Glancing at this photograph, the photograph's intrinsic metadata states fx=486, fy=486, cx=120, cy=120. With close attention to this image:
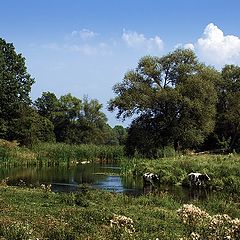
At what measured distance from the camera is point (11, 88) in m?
70.1

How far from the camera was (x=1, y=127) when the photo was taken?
67188 millimetres

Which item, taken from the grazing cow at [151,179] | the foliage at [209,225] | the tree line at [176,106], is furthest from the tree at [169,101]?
the foliage at [209,225]

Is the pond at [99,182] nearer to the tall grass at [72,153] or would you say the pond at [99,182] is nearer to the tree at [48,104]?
the tall grass at [72,153]

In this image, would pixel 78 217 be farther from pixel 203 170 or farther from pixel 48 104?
pixel 48 104

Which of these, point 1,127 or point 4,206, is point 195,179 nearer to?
point 4,206

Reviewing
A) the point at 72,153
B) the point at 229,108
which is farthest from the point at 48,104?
the point at 229,108

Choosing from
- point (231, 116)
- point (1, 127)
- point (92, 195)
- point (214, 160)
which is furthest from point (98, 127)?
point (92, 195)

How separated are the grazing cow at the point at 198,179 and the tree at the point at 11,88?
3899cm

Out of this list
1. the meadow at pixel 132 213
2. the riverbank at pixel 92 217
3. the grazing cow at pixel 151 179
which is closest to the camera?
the meadow at pixel 132 213

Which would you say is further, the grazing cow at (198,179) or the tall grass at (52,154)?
the tall grass at (52,154)

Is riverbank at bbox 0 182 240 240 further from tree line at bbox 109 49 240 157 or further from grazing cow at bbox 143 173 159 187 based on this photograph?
tree line at bbox 109 49 240 157

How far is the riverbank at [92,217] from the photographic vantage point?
1179 centimetres

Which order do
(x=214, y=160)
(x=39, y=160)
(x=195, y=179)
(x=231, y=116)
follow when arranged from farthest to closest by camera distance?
(x=231, y=116)
(x=39, y=160)
(x=214, y=160)
(x=195, y=179)

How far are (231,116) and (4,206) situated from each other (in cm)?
4818
